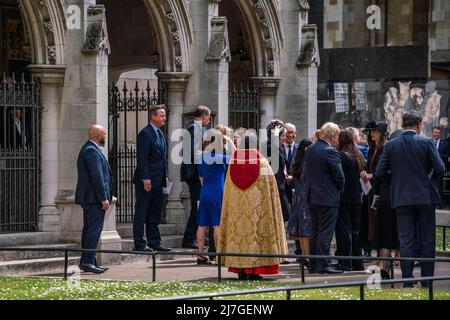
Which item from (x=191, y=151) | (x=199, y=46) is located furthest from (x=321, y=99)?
(x=191, y=151)

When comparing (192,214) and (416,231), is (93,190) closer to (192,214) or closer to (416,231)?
(192,214)

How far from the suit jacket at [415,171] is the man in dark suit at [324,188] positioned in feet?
5.51

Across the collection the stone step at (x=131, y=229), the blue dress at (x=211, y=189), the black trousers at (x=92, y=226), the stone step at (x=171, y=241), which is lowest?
the stone step at (x=171, y=241)

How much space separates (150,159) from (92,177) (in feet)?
6.80

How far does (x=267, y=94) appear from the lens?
2712 cm

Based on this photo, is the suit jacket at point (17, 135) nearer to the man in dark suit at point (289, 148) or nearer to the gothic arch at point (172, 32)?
the gothic arch at point (172, 32)

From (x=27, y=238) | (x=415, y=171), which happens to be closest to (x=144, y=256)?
(x=27, y=238)

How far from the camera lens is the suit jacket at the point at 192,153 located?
21.9 metres

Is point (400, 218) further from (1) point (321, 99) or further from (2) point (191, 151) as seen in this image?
(1) point (321, 99)

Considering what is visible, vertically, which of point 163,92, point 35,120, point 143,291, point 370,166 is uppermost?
point 163,92

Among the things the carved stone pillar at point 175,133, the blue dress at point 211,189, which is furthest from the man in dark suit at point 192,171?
the blue dress at point 211,189

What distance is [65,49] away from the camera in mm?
21578

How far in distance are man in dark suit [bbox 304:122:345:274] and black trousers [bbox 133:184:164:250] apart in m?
2.76

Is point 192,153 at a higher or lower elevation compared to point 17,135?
lower
